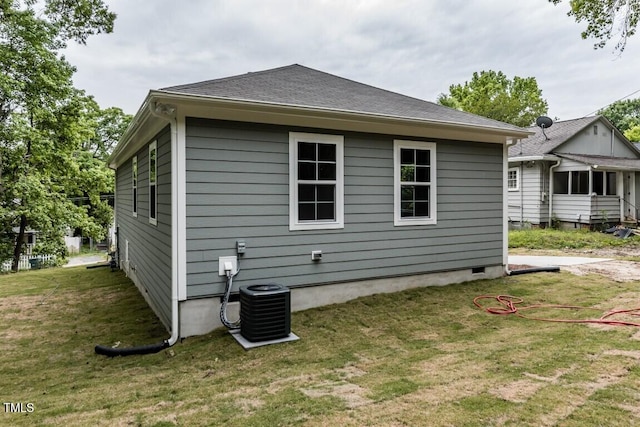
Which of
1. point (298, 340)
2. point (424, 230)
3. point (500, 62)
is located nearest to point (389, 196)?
point (424, 230)

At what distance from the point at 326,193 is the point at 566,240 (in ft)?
34.5

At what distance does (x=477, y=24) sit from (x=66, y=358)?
18.9 meters

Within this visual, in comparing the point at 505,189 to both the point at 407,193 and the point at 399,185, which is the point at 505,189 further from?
the point at 399,185

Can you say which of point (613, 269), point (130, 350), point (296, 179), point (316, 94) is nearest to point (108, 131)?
point (316, 94)

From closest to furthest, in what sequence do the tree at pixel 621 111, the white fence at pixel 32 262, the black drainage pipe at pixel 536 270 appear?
the black drainage pipe at pixel 536 270
the white fence at pixel 32 262
the tree at pixel 621 111

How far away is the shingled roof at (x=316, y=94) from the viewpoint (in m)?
5.07

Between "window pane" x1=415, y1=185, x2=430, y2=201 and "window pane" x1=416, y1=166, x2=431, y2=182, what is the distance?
11 cm

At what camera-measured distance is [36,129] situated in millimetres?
14812

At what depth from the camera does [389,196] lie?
6176 mm

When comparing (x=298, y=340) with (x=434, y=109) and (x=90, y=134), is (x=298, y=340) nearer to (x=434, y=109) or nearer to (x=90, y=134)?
(x=434, y=109)

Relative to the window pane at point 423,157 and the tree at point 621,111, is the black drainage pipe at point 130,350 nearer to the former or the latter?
the window pane at point 423,157

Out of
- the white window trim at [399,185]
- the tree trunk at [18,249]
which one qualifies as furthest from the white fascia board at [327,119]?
the tree trunk at [18,249]

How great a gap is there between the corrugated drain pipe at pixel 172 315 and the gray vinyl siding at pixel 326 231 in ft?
0.56

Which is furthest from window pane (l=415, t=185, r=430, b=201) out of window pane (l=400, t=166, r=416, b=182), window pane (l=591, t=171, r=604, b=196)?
window pane (l=591, t=171, r=604, b=196)
